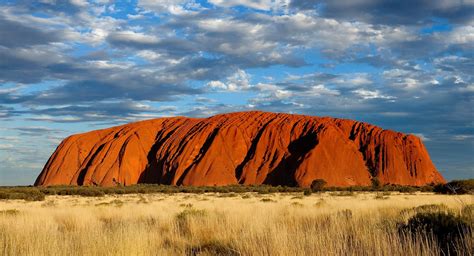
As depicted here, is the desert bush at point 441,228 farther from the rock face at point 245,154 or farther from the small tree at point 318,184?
the rock face at point 245,154

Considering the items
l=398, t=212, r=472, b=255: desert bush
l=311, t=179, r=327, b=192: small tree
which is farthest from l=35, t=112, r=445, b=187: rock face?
l=398, t=212, r=472, b=255: desert bush

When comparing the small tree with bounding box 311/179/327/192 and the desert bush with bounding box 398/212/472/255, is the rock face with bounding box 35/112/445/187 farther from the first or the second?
the desert bush with bounding box 398/212/472/255

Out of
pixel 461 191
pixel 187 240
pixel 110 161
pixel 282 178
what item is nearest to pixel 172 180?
pixel 110 161

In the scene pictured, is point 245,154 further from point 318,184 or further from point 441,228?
point 441,228

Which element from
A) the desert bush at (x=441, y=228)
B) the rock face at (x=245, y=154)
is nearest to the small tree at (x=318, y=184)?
the rock face at (x=245, y=154)

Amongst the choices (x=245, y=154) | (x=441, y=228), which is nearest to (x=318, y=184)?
(x=245, y=154)

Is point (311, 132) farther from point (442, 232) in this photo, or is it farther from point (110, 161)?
point (442, 232)

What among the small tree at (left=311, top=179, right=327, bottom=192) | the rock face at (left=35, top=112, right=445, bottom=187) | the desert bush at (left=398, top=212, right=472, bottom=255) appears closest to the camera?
the desert bush at (left=398, top=212, right=472, bottom=255)

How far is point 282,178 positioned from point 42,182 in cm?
4528

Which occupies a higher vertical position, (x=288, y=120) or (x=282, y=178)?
(x=288, y=120)

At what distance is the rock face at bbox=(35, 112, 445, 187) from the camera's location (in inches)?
2918

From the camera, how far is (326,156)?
242 ft

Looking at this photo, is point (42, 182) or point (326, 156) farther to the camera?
point (42, 182)

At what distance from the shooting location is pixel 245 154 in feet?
263
